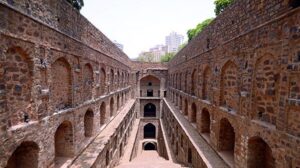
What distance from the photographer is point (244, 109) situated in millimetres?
6371

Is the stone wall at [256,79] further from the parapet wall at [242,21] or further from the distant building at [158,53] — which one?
the distant building at [158,53]

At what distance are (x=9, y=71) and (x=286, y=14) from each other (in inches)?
257

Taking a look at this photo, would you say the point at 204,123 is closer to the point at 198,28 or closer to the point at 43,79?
the point at 43,79

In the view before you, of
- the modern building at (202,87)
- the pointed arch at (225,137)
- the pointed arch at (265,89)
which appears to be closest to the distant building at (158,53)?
the modern building at (202,87)

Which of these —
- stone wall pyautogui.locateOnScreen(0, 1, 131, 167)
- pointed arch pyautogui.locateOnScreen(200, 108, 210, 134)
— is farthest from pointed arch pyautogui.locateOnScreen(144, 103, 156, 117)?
stone wall pyautogui.locateOnScreen(0, 1, 131, 167)

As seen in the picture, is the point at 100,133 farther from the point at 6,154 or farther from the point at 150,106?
the point at 150,106

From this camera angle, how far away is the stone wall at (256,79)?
174 inches

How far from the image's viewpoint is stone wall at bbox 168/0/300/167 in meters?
4.43

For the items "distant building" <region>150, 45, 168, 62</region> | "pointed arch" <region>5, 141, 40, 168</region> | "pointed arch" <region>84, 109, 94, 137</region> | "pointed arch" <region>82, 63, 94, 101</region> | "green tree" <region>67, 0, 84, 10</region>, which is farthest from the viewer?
"distant building" <region>150, 45, 168, 62</region>

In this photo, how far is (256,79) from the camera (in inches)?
233

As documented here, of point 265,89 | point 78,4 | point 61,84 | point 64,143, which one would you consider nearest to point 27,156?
point 64,143

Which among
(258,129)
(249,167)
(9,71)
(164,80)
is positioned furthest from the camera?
(164,80)

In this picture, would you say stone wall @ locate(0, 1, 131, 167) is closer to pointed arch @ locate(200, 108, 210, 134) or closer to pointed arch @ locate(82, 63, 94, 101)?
pointed arch @ locate(82, 63, 94, 101)

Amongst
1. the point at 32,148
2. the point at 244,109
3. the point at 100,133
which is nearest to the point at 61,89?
the point at 32,148
